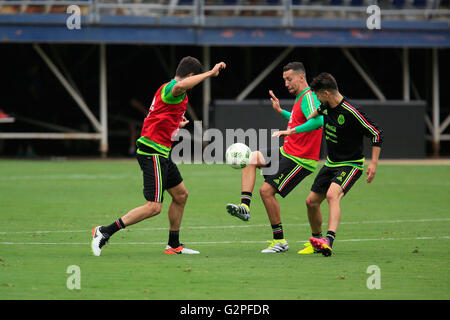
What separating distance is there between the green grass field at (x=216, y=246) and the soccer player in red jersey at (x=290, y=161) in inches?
20.1

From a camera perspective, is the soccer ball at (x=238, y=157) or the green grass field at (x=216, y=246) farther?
the soccer ball at (x=238, y=157)

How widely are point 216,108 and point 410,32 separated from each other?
A: 696 cm

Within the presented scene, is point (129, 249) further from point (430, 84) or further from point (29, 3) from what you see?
point (430, 84)

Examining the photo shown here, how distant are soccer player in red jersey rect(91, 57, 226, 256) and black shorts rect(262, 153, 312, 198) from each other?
116 centimetres

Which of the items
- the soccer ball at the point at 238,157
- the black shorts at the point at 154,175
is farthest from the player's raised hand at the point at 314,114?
the black shorts at the point at 154,175

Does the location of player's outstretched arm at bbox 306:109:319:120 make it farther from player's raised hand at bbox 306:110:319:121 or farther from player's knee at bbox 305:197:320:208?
player's knee at bbox 305:197:320:208

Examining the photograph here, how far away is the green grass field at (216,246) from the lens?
7.62m

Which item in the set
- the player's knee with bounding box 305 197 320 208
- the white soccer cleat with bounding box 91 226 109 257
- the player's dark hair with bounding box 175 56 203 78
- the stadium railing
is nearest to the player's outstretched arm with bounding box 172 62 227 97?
the player's dark hair with bounding box 175 56 203 78

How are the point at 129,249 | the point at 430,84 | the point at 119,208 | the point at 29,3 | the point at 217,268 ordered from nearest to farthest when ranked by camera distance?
the point at 217,268 → the point at 129,249 → the point at 119,208 → the point at 29,3 → the point at 430,84

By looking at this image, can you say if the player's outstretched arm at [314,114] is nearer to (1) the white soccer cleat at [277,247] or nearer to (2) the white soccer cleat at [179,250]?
(1) the white soccer cleat at [277,247]

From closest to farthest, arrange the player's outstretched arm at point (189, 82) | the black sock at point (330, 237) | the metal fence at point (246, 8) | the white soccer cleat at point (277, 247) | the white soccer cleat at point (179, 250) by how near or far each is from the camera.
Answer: the player's outstretched arm at point (189, 82) < the black sock at point (330, 237) < the white soccer cleat at point (179, 250) < the white soccer cleat at point (277, 247) < the metal fence at point (246, 8)

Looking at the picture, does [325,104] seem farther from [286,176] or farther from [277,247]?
[277,247]
